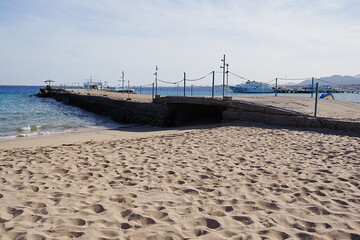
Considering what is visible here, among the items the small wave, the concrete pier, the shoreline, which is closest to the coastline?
the shoreline

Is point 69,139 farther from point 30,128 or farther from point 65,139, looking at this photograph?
point 30,128

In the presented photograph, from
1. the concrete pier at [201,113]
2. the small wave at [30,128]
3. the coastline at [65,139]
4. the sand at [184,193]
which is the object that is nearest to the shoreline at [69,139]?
the coastline at [65,139]

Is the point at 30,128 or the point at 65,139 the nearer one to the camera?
the point at 65,139

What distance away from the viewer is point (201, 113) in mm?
15359

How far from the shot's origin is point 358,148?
244 inches

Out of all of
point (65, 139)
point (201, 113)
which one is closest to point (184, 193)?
point (65, 139)

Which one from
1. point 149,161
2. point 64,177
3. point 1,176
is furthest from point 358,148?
point 1,176

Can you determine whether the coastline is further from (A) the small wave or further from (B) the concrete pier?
(A) the small wave

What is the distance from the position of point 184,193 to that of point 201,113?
38.1 ft

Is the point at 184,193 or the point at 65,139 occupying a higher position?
the point at 184,193

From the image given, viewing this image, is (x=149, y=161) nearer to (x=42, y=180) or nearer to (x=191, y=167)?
(x=191, y=167)

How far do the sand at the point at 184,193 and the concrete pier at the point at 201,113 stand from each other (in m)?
2.55

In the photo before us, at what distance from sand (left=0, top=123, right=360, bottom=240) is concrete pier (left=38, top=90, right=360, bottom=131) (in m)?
2.55

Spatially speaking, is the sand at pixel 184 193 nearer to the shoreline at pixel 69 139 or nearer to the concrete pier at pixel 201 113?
the concrete pier at pixel 201 113
